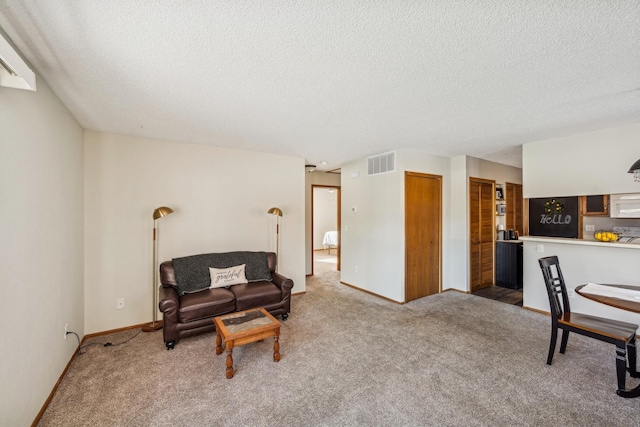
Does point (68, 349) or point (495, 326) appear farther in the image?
point (495, 326)

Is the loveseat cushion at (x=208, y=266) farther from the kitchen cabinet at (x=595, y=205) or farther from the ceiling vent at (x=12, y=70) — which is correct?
the kitchen cabinet at (x=595, y=205)

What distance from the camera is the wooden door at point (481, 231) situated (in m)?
4.87

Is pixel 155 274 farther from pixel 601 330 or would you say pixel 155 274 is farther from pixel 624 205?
pixel 624 205

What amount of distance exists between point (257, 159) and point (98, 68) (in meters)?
2.57

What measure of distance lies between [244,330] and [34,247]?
169cm

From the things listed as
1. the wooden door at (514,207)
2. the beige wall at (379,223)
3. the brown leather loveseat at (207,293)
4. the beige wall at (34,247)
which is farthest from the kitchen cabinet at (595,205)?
the beige wall at (34,247)

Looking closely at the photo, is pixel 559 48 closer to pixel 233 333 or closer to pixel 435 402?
pixel 435 402

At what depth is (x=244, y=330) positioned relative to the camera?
8.03ft

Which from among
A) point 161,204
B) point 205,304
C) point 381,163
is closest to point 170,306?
point 205,304

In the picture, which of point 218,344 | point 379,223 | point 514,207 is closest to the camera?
point 218,344

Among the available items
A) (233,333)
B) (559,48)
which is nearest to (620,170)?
(559,48)

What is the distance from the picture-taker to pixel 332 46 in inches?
65.1

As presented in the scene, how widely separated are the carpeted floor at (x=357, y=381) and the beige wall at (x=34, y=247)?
358 mm

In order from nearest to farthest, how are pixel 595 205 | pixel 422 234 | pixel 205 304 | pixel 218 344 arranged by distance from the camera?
pixel 218 344
pixel 205 304
pixel 595 205
pixel 422 234
